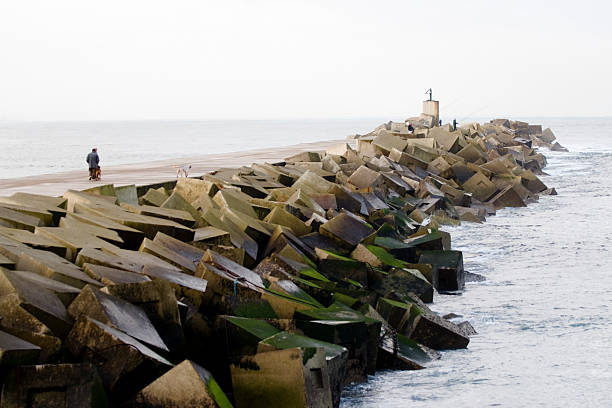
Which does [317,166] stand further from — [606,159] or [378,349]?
[606,159]

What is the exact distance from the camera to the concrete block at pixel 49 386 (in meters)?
3.20

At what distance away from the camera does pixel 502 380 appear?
5152 mm

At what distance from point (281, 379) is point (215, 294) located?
45.9 inches

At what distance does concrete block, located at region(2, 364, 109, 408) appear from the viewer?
3.20 metres

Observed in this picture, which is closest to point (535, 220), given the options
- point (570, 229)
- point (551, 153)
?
point (570, 229)

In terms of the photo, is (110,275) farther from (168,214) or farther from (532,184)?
(532,184)

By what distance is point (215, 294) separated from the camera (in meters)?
4.84

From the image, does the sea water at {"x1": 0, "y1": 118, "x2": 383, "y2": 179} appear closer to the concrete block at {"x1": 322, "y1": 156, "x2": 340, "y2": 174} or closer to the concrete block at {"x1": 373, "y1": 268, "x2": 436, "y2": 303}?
the concrete block at {"x1": 322, "y1": 156, "x2": 340, "y2": 174}

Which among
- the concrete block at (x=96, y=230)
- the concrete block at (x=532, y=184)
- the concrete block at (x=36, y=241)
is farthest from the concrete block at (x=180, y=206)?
the concrete block at (x=532, y=184)

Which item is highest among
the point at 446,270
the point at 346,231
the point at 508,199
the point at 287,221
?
the point at 287,221

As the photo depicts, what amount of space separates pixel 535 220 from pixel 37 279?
1101 cm

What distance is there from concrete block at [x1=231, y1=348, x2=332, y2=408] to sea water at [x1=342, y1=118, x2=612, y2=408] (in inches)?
32.4

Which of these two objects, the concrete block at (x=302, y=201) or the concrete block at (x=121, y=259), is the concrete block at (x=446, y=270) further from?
the concrete block at (x=121, y=259)

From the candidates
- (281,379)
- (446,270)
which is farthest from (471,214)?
(281,379)
